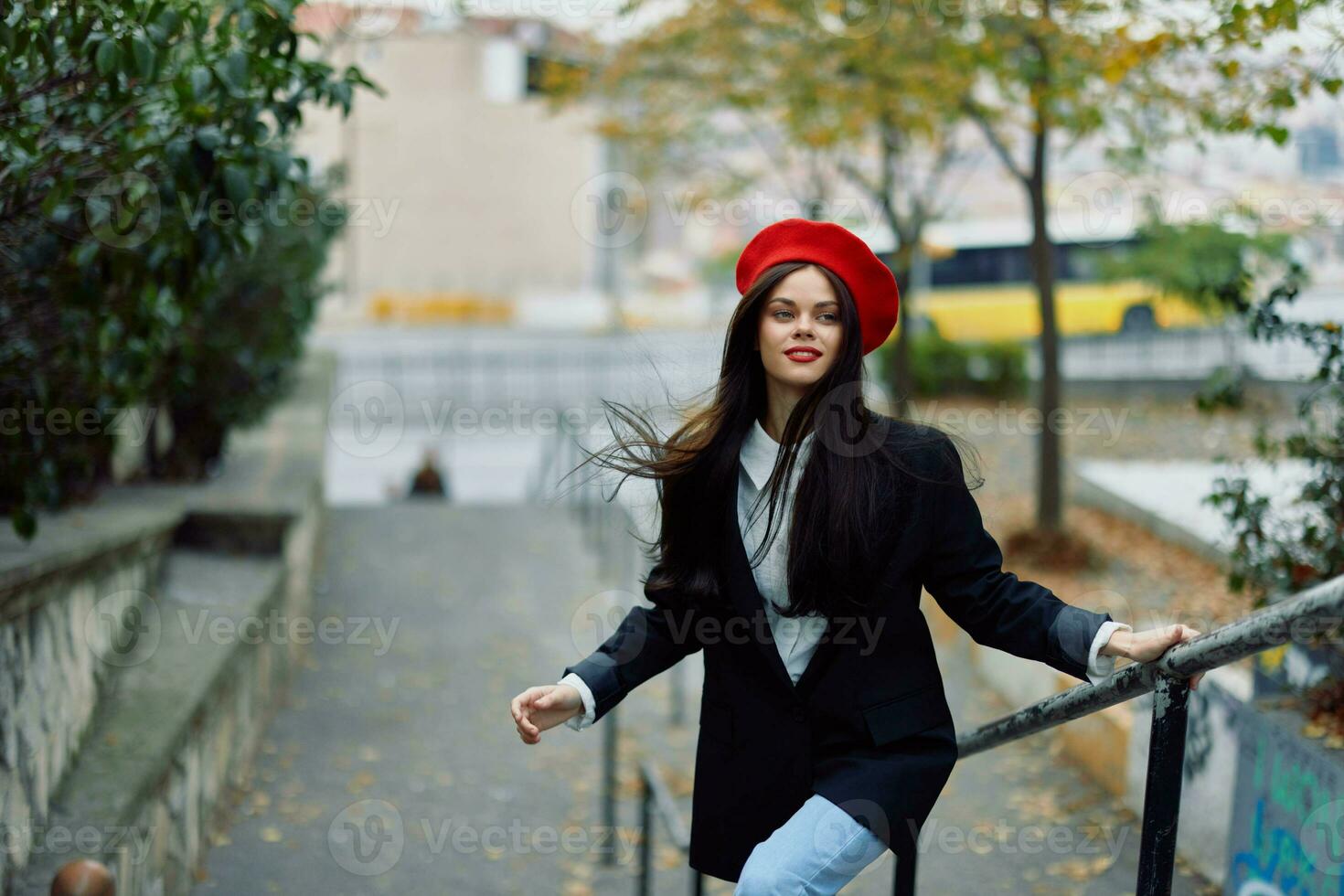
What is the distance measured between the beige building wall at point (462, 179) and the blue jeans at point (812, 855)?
112ft

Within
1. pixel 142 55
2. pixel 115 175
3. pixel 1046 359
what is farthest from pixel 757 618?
pixel 1046 359

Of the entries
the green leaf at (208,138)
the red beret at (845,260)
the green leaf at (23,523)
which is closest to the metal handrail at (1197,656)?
the red beret at (845,260)

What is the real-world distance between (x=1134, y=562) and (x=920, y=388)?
7.06 meters

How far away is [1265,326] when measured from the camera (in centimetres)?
396

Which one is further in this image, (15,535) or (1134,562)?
(1134,562)

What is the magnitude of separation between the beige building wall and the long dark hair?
1328 inches

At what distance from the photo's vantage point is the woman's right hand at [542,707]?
2281mm

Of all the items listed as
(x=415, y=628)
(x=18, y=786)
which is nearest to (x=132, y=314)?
(x=18, y=786)

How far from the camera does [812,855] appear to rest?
2129 millimetres

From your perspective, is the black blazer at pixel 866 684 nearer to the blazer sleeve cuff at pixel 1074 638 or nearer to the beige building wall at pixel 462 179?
the blazer sleeve cuff at pixel 1074 638

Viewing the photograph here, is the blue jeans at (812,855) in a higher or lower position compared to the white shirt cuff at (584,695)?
lower

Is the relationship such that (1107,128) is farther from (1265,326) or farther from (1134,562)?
(1265,326)

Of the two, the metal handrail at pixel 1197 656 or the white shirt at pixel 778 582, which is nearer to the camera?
the metal handrail at pixel 1197 656

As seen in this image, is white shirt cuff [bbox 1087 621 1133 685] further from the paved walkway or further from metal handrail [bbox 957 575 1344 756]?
the paved walkway
